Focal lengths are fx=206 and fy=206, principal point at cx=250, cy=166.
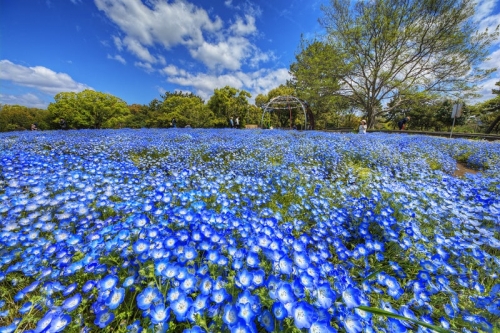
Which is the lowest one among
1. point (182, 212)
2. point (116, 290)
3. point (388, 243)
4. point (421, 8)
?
point (388, 243)

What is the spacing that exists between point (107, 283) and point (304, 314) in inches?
44.4

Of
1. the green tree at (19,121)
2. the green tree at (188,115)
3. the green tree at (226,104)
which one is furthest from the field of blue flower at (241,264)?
the green tree at (19,121)

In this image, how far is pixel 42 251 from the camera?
66.7 inches

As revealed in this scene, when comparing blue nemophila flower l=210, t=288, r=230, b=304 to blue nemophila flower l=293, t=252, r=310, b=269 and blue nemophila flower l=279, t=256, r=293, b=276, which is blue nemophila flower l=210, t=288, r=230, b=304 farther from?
blue nemophila flower l=293, t=252, r=310, b=269

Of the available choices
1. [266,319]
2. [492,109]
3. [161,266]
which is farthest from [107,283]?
[492,109]

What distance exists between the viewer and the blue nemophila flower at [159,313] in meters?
0.96

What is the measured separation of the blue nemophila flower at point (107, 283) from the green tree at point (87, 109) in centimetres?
3012

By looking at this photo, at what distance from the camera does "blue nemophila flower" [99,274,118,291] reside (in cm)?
120

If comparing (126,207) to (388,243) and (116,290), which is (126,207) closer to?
(116,290)

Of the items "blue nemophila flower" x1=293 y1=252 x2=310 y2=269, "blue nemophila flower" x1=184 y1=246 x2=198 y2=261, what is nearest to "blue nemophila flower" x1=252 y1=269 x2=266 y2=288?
"blue nemophila flower" x1=293 y1=252 x2=310 y2=269

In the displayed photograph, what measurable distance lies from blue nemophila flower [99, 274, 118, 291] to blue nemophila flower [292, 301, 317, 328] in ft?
3.42

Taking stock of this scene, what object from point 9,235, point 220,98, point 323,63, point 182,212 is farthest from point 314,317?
point 220,98

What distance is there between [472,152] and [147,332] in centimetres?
1148

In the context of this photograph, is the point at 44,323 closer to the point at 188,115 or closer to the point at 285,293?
the point at 285,293
